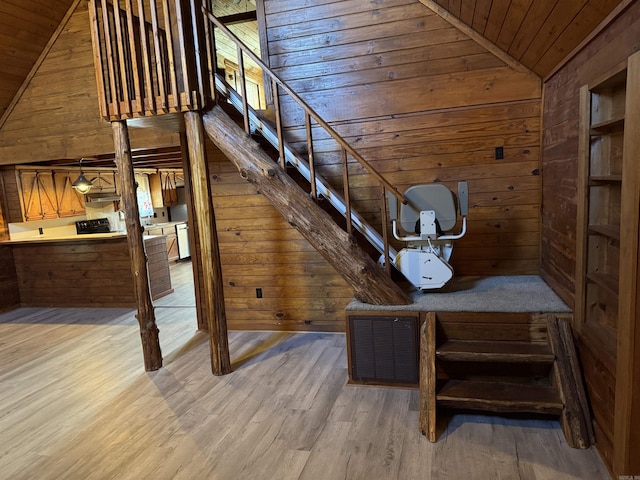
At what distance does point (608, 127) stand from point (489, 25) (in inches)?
54.5

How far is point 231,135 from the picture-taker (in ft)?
10.6

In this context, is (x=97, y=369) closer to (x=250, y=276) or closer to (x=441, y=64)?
(x=250, y=276)

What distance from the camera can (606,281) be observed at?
2.16 metres

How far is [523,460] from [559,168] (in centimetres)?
189

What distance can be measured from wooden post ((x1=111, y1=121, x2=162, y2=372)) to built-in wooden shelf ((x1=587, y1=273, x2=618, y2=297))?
123 inches

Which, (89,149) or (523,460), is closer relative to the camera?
(523,460)

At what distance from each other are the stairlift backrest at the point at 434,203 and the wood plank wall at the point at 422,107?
2.41ft

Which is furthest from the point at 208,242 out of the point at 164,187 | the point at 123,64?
the point at 164,187

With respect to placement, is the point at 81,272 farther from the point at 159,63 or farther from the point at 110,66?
the point at 159,63

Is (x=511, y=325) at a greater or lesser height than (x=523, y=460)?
greater

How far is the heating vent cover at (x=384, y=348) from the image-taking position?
9.62ft

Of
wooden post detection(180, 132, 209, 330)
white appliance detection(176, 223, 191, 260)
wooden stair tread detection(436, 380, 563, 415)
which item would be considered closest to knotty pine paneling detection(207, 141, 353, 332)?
wooden post detection(180, 132, 209, 330)

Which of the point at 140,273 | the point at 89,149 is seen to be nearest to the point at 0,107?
the point at 89,149

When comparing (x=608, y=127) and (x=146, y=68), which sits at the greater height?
(x=146, y=68)
